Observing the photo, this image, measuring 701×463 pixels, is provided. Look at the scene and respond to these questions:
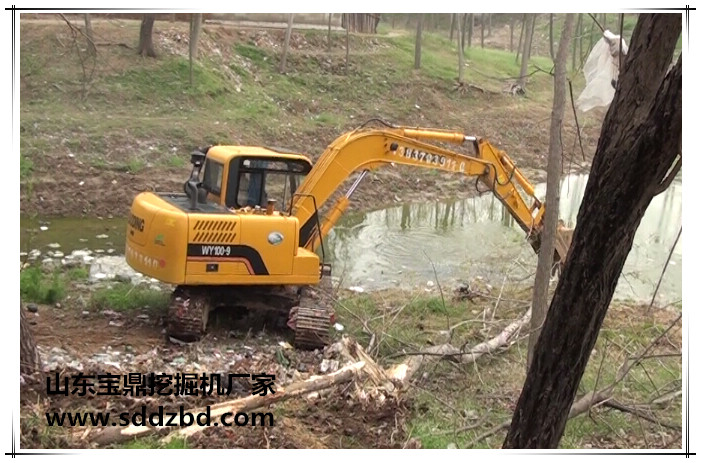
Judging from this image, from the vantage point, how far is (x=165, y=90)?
19.7 m

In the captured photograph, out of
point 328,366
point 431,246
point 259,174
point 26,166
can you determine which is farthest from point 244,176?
point 26,166

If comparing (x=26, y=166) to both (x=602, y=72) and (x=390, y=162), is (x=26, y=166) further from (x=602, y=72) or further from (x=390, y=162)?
(x=602, y=72)

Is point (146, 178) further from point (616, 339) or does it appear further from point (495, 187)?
point (616, 339)

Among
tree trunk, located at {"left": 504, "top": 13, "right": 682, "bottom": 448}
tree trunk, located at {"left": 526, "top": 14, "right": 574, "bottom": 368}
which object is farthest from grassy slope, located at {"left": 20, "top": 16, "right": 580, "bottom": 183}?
tree trunk, located at {"left": 504, "top": 13, "right": 682, "bottom": 448}

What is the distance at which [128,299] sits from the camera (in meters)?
9.16

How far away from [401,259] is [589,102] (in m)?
7.44

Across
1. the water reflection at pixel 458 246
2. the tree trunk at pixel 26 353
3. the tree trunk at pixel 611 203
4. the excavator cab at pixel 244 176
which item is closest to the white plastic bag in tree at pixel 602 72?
the tree trunk at pixel 611 203

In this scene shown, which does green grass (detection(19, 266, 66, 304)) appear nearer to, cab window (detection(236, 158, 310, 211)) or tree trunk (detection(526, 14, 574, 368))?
cab window (detection(236, 158, 310, 211))

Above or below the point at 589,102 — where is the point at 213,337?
below

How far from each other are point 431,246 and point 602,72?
8525 mm

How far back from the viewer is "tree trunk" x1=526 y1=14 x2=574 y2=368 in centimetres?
703

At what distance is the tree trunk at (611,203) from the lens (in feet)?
10.1

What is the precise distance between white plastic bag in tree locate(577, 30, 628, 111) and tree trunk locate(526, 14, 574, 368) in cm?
135

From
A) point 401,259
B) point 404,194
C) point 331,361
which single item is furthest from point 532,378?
point 404,194
